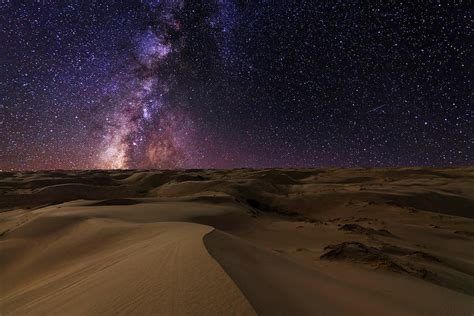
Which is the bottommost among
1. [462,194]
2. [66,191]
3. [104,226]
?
[462,194]

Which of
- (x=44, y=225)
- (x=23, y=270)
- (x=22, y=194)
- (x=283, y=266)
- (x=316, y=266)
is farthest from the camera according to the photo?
(x=22, y=194)

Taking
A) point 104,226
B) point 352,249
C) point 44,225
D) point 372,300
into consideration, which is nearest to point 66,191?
point 44,225

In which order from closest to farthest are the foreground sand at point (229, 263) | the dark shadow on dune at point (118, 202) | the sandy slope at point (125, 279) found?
1. the sandy slope at point (125, 279)
2. the foreground sand at point (229, 263)
3. the dark shadow on dune at point (118, 202)

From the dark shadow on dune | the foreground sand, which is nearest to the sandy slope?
the foreground sand

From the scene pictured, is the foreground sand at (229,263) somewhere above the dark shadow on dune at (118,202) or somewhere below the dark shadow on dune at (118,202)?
below

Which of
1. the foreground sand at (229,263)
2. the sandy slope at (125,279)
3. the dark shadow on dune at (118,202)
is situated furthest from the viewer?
the dark shadow on dune at (118,202)

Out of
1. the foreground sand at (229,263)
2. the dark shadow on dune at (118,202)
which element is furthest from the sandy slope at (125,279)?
the dark shadow on dune at (118,202)

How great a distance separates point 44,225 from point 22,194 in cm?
753

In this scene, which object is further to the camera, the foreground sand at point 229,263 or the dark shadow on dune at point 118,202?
the dark shadow on dune at point 118,202

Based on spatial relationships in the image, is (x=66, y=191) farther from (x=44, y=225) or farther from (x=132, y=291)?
(x=132, y=291)

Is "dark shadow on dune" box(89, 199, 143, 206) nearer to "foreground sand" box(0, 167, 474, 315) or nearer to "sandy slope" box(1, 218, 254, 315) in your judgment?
"foreground sand" box(0, 167, 474, 315)

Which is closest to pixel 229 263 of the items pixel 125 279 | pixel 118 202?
pixel 125 279

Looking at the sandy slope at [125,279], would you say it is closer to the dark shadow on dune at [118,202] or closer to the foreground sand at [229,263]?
the foreground sand at [229,263]

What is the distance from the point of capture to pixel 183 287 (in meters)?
1.59
